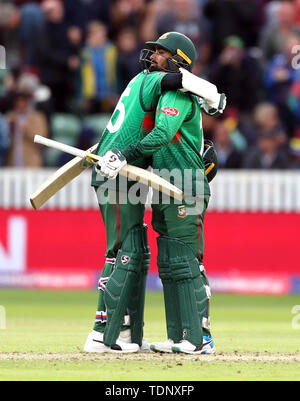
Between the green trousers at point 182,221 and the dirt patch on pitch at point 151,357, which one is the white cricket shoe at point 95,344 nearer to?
the dirt patch on pitch at point 151,357

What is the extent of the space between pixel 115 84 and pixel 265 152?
8.64 ft

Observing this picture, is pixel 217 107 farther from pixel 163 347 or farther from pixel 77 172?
pixel 163 347

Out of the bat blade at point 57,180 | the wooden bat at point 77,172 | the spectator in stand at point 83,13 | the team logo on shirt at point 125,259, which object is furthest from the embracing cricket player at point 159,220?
the spectator in stand at point 83,13

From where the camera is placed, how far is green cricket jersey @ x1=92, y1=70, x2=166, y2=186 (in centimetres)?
755

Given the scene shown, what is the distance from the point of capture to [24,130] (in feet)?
48.4

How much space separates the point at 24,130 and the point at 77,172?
6.92m

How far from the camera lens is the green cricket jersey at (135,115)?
755cm

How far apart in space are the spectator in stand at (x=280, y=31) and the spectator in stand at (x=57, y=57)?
2.96m

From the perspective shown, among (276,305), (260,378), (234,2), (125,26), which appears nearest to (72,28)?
(125,26)

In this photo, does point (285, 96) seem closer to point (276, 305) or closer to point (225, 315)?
point (276, 305)

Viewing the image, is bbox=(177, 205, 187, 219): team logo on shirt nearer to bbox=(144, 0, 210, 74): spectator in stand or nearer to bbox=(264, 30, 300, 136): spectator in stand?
bbox=(264, 30, 300, 136): spectator in stand

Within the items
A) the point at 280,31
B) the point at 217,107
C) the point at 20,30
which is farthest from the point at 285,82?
the point at 217,107

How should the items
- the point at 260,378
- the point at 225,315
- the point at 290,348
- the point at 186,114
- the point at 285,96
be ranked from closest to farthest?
1. the point at 260,378
2. the point at 186,114
3. the point at 290,348
4. the point at 225,315
5. the point at 285,96

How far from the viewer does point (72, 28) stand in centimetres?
1611
